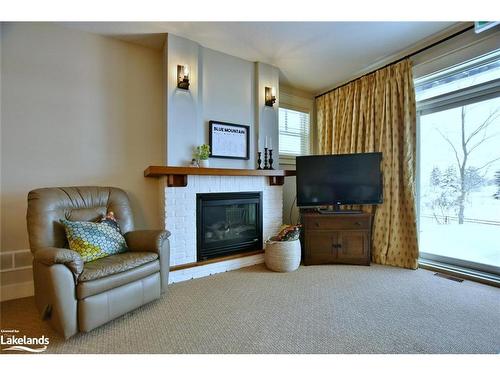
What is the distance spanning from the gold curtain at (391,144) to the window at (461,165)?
314 millimetres

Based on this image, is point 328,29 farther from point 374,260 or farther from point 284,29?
point 374,260

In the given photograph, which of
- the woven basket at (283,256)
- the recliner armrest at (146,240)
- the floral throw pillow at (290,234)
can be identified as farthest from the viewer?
the floral throw pillow at (290,234)

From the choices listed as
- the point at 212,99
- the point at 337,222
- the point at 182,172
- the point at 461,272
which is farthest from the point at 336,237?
the point at 212,99

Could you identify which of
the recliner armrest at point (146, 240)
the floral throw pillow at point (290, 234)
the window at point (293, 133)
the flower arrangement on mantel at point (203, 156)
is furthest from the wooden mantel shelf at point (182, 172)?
the window at point (293, 133)

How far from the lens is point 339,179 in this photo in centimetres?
309

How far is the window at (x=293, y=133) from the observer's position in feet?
12.8

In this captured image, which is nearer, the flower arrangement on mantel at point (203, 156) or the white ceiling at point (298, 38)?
the white ceiling at point (298, 38)

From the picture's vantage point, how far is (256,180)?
3.09 m

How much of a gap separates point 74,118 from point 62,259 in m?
1.66

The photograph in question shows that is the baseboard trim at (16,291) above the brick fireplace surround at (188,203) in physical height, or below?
below

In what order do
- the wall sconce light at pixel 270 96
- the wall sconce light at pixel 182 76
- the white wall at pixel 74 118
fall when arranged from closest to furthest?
the white wall at pixel 74 118 < the wall sconce light at pixel 182 76 < the wall sconce light at pixel 270 96

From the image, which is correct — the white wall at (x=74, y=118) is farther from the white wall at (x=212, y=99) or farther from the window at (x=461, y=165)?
the window at (x=461, y=165)
